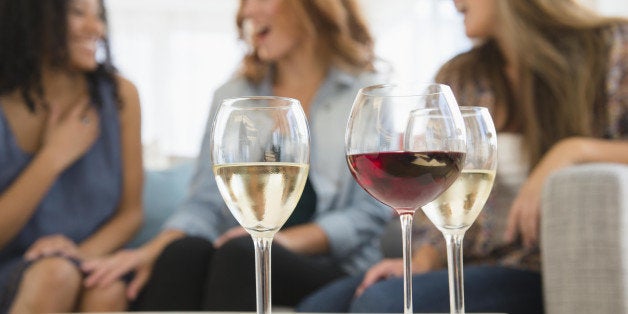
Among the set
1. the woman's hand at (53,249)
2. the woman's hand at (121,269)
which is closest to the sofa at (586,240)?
the woman's hand at (121,269)

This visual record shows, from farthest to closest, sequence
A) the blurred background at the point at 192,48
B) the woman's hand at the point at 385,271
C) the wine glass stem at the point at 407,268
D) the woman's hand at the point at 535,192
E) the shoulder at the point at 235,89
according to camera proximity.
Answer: the blurred background at the point at 192,48
the shoulder at the point at 235,89
the woman's hand at the point at 385,271
the woman's hand at the point at 535,192
the wine glass stem at the point at 407,268

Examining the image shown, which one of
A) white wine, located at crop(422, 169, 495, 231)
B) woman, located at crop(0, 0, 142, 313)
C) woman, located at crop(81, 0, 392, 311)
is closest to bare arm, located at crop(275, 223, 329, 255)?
woman, located at crop(81, 0, 392, 311)

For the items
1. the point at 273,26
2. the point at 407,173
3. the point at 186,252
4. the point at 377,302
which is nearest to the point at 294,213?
the point at 186,252

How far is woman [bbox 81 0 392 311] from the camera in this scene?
1.45 meters

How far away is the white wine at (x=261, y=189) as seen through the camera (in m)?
0.67

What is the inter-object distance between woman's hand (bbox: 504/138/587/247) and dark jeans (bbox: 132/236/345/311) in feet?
1.30

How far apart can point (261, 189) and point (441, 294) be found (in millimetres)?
636

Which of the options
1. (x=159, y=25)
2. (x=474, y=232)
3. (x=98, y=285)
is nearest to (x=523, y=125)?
(x=474, y=232)

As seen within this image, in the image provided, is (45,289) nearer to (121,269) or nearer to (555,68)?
(121,269)

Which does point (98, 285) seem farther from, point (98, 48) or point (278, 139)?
point (278, 139)

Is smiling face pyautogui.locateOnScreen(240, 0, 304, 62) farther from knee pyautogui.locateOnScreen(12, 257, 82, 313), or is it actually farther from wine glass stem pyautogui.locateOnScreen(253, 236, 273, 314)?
wine glass stem pyautogui.locateOnScreen(253, 236, 273, 314)

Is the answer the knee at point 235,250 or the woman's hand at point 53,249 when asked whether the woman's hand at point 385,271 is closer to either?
the knee at point 235,250

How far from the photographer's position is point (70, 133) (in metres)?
1.83

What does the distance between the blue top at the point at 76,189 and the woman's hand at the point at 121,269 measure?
0.78 feet
